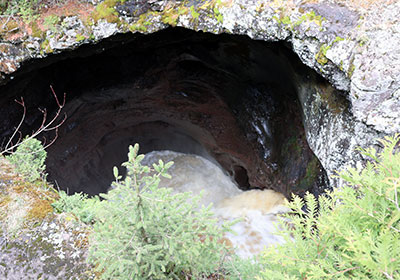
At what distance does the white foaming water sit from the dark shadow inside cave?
0.48 m

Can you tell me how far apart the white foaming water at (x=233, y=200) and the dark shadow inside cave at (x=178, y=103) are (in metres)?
0.48

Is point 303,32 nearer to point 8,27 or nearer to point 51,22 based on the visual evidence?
point 51,22

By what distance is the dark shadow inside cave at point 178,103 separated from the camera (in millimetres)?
5711

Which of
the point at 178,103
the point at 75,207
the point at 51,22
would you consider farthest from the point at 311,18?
the point at 178,103

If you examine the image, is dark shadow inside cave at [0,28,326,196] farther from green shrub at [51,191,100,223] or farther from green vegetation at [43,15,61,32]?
green shrub at [51,191,100,223]

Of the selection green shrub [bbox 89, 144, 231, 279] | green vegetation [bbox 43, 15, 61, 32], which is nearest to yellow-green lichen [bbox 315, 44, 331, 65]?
green shrub [bbox 89, 144, 231, 279]

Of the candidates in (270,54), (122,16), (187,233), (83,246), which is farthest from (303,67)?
(83,246)

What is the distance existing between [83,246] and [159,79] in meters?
5.16

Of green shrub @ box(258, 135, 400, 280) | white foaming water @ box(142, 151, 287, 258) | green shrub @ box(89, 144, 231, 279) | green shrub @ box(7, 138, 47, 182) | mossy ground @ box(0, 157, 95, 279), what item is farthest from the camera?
white foaming water @ box(142, 151, 287, 258)

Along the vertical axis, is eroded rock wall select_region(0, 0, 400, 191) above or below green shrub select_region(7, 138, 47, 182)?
above

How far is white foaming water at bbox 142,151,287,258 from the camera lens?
696 centimetres

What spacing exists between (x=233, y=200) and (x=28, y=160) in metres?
6.12

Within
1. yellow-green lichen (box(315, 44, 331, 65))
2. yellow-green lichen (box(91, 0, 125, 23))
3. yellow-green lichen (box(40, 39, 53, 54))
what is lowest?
yellow-green lichen (box(315, 44, 331, 65))

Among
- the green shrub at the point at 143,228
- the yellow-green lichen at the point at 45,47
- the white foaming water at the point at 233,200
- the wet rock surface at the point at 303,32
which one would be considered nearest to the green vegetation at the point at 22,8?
the wet rock surface at the point at 303,32
